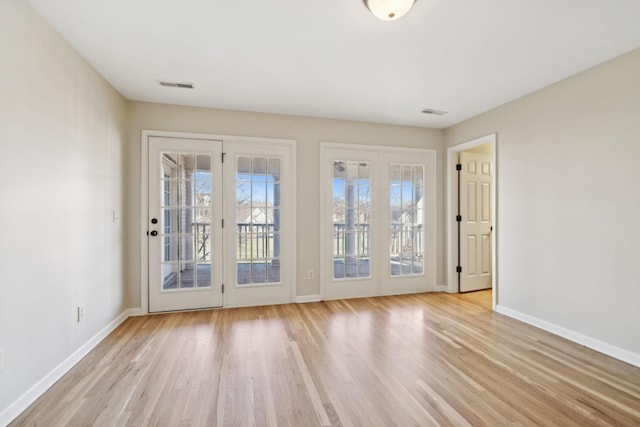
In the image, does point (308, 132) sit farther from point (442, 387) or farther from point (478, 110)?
point (442, 387)

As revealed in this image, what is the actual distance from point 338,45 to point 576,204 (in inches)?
105

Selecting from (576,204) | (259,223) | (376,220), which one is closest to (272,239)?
(259,223)

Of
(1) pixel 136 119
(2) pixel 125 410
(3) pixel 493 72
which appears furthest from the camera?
(1) pixel 136 119

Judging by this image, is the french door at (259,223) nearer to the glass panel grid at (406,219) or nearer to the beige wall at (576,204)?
the glass panel grid at (406,219)

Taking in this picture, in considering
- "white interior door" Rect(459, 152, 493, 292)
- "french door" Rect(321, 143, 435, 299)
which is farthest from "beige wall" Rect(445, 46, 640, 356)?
"french door" Rect(321, 143, 435, 299)

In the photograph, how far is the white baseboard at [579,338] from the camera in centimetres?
242

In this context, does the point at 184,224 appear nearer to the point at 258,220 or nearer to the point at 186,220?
the point at 186,220

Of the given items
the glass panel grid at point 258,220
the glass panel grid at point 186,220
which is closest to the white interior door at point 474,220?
the glass panel grid at point 258,220

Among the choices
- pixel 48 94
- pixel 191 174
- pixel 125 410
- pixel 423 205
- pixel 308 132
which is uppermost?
pixel 308 132

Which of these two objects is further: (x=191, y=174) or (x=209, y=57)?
(x=191, y=174)

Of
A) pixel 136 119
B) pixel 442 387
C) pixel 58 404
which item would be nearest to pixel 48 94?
pixel 136 119

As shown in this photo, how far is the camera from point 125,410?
1.81 m

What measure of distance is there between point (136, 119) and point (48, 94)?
58.8 inches

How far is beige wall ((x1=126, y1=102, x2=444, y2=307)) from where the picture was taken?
11.4ft
